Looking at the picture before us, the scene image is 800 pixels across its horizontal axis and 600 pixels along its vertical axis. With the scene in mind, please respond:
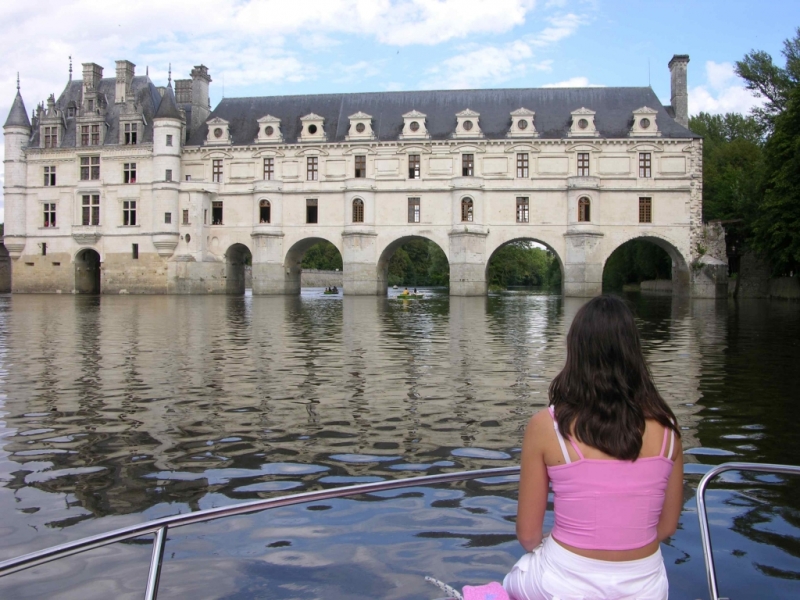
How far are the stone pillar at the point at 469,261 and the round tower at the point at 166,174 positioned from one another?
1835cm

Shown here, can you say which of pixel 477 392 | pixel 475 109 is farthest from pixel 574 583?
pixel 475 109

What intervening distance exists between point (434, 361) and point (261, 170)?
38910 millimetres

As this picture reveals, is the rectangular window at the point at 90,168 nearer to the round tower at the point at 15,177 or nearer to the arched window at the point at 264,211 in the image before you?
the round tower at the point at 15,177

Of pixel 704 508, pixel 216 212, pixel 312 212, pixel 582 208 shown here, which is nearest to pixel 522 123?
pixel 582 208

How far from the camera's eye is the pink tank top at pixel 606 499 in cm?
270

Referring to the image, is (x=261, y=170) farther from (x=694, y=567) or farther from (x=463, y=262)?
(x=694, y=567)

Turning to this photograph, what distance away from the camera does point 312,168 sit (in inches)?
1948

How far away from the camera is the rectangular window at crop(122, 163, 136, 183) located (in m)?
51.5

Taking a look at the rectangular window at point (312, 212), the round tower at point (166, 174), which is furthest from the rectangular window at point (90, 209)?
the rectangular window at point (312, 212)

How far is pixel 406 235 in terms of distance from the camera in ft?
159

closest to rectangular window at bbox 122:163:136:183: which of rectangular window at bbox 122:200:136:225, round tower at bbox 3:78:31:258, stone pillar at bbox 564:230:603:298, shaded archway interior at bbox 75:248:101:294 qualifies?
rectangular window at bbox 122:200:136:225

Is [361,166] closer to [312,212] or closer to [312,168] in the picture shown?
[312,168]

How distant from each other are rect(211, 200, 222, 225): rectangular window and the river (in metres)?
36.5

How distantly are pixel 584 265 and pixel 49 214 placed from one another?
118 ft
